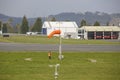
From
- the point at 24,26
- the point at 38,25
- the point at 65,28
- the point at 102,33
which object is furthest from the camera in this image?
the point at 38,25

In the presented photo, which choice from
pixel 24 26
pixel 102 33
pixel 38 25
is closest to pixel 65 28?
Result: pixel 102 33

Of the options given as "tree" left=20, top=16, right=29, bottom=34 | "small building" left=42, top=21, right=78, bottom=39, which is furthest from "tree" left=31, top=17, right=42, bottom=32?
"small building" left=42, top=21, right=78, bottom=39

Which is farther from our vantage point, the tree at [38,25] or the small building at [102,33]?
the tree at [38,25]

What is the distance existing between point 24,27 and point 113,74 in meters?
95.4

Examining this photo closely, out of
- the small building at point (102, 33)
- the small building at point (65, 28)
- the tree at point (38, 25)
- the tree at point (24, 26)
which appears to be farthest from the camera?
the tree at point (38, 25)

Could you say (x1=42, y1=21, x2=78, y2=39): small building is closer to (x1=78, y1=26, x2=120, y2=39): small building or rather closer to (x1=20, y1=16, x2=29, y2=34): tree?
(x1=78, y1=26, x2=120, y2=39): small building

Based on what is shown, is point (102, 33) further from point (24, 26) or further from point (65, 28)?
point (24, 26)

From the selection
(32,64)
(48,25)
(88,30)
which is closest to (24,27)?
(48,25)

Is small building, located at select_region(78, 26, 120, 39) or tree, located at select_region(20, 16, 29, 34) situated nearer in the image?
small building, located at select_region(78, 26, 120, 39)

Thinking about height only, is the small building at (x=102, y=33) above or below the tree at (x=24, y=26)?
below

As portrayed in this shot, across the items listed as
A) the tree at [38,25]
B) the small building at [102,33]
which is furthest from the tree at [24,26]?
the small building at [102,33]

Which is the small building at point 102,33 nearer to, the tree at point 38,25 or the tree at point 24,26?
the tree at point 24,26

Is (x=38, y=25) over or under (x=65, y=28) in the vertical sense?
over

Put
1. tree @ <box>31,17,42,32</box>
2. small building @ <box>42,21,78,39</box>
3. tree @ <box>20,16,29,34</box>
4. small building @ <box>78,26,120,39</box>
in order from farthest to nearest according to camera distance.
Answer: tree @ <box>31,17,42,32</box> → tree @ <box>20,16,29,34</box> → small building @ <box>42,21,78,39</box> → small building @ <box>78,26,120,39</box>
